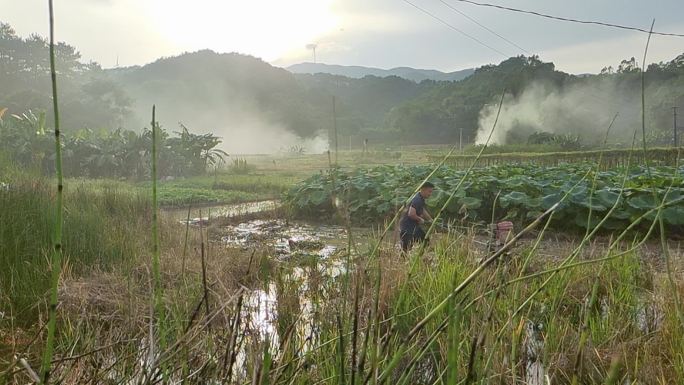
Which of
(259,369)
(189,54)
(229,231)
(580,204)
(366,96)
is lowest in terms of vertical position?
(229,231)

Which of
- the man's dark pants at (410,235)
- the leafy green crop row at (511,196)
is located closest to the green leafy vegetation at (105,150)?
the leafy green crop row at (511,196)

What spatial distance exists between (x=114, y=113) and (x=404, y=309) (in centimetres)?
2709

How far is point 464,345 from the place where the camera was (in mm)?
2582

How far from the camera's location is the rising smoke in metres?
46.2

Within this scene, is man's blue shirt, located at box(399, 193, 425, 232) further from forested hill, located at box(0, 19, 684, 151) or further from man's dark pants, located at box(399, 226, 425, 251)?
forested hill, located at box(0, 19, 684, 151)

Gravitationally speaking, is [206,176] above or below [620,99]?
below

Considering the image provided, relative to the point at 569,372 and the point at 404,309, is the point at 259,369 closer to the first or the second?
the point at 569,372

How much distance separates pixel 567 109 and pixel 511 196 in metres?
Answer: 44.4

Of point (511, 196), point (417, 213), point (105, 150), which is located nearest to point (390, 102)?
point (105, 150)

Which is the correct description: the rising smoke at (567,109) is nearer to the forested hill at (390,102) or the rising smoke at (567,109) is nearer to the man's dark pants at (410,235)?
the forested hill at (390,102)

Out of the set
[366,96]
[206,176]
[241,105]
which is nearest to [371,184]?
[206,176]

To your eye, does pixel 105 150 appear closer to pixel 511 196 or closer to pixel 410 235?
pixel 511 196

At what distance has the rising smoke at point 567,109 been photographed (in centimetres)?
4619

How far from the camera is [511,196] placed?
8.23m
